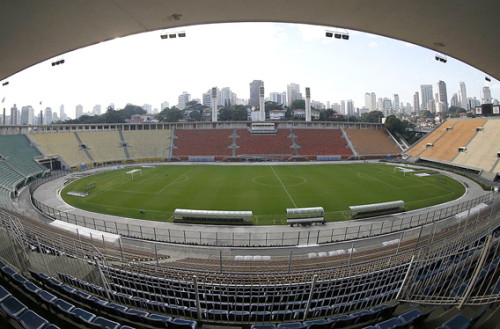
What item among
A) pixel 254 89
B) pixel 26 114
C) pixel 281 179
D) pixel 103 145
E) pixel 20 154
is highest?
pixel 254 89

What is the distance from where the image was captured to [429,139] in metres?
46.2

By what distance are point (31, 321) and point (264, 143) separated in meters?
47.9

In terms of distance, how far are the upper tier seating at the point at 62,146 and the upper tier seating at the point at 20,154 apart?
5.06 feet

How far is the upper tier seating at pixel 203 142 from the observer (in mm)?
47750

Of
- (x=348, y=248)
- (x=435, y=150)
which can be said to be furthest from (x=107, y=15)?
(x=435, y=150)

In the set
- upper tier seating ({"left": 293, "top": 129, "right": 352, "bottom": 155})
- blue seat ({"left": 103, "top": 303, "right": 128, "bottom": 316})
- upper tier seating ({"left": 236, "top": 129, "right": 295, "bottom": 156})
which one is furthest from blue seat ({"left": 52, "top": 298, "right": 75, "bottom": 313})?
upper tier seating ({"left": 293, "top": 129, "right": 352, "bottom": 155})

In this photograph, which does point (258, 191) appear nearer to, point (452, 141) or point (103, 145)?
point (103, 145)

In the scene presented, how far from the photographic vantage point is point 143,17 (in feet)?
13.7

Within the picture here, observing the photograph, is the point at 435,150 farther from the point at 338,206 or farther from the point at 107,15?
the point at 107,15

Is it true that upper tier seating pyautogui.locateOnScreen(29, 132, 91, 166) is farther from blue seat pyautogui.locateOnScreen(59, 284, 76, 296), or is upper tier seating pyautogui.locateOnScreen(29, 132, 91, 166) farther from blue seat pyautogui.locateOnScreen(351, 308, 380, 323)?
blue seat pyautogui.locateOnScreen(351, 308, 380, 323)

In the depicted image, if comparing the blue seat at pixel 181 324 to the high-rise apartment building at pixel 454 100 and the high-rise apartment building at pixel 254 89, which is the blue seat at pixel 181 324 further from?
the high-rise apartment building at pixel 454 100

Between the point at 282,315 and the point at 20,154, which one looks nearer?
the point at 282,315

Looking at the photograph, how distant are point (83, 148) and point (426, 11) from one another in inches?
1946

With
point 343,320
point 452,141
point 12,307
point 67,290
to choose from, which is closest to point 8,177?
point 67,290
